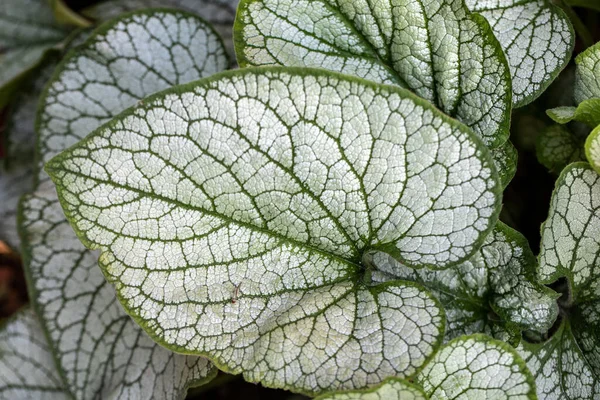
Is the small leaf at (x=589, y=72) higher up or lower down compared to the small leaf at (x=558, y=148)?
higher up

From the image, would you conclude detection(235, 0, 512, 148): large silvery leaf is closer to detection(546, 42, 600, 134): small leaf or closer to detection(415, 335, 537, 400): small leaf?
detection(546, 42, 600, 134): small leaf

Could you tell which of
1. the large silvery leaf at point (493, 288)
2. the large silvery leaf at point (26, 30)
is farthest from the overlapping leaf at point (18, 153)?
the large silvery leaf at point (493, 288)

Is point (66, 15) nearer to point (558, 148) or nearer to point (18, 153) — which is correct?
point (18, 153)

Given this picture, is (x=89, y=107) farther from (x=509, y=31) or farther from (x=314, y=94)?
(x=509, y=31)

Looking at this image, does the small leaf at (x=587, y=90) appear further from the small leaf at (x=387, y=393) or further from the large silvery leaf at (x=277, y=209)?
the small leaf at (x=387, y=393)

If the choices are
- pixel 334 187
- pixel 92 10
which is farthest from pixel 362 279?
pixel 92 10

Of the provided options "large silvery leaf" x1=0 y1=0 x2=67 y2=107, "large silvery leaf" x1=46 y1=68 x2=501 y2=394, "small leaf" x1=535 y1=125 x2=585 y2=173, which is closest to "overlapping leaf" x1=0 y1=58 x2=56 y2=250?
"large silvery leaf" x1=0 y1=0 x2=67 y2=107
